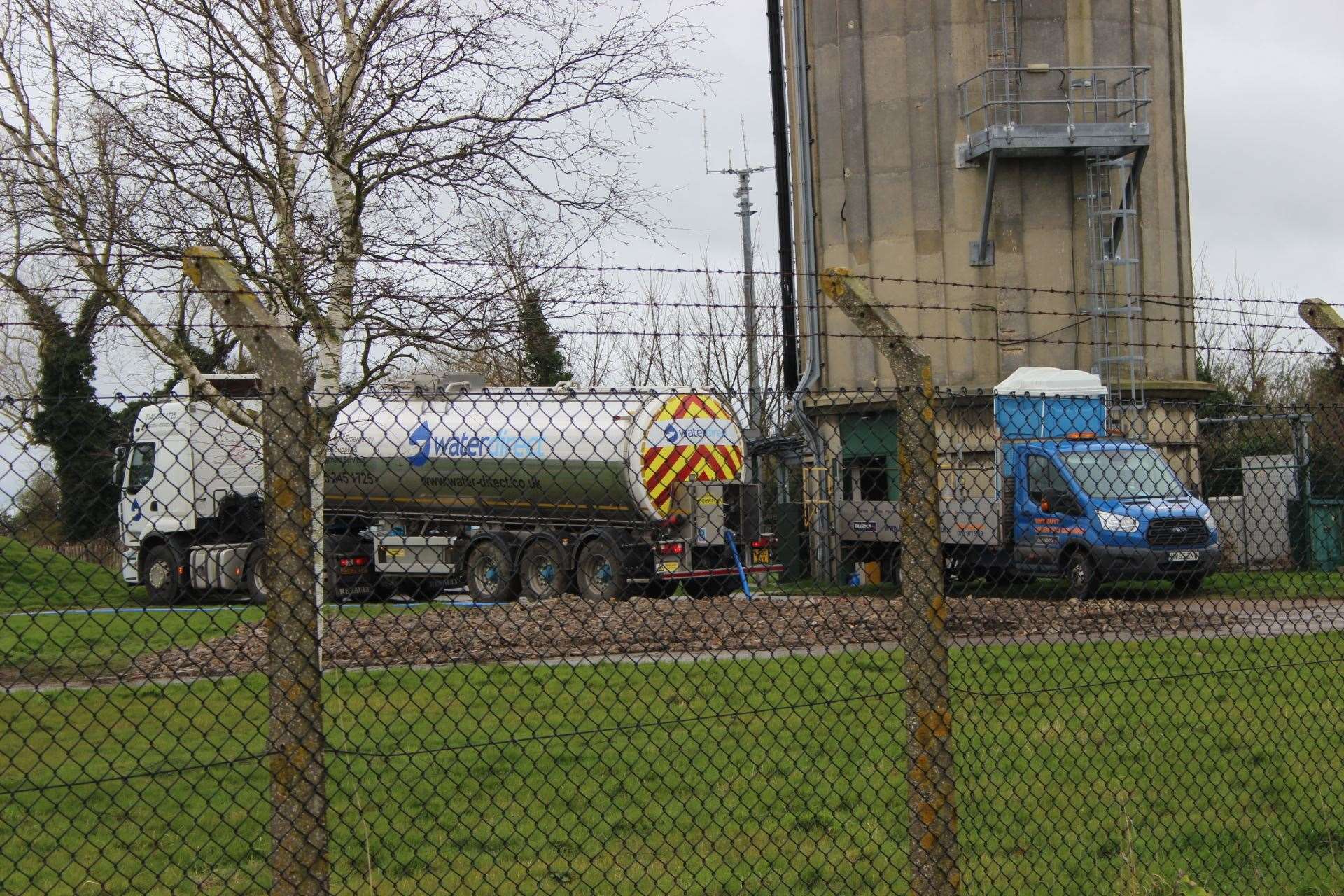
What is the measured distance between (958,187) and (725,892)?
2019cm

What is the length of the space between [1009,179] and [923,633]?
830 inches

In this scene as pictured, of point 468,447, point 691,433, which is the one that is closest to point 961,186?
point 691,433

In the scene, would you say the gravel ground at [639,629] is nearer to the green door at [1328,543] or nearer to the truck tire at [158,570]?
the green door at [1328,543]

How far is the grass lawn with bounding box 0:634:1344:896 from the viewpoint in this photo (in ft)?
18.5

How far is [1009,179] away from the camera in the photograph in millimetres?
24000

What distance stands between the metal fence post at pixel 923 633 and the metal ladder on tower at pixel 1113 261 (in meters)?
20.5

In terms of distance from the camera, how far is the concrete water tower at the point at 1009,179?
23781 millimetres

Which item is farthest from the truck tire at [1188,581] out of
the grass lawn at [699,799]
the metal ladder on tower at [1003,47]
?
the metal ladder on tower at [1003,47]

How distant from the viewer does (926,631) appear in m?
4.29

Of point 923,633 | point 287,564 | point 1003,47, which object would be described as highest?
point 1003,47

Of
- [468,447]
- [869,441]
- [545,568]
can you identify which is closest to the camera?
[545,568]

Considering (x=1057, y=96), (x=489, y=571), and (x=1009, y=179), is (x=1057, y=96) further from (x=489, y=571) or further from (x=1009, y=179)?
(x=489, y=571)

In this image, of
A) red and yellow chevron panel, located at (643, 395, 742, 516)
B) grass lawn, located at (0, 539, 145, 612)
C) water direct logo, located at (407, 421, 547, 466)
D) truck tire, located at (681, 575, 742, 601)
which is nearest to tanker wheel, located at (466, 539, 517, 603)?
water direct logo, located at (407, 421, 547, 466)

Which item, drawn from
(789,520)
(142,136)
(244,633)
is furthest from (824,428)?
(142,136)
